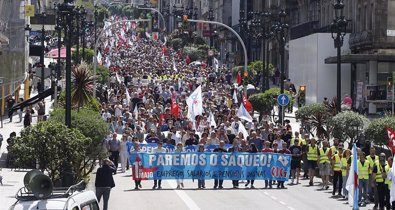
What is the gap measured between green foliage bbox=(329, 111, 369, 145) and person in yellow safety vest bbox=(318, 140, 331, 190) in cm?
390

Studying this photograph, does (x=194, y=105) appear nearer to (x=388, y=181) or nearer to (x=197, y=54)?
(x=388, y=181)

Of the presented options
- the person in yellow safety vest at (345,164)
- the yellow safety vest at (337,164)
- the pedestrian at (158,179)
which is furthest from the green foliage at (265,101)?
the person in yellow safety vest at (345,164)

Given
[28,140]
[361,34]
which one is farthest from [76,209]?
[361,34]

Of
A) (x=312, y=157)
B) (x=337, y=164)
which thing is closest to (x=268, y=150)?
(x=312, y=157)

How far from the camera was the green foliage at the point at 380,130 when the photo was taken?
103 feet

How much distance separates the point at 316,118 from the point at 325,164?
787 centimetres

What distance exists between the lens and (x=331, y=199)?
2905 centimetres

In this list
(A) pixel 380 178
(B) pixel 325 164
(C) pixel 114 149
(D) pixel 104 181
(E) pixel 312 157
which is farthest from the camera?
(C) pixel 114 149

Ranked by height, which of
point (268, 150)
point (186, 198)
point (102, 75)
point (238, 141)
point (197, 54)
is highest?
point (197, 54)

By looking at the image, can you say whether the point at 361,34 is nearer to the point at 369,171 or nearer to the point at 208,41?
the point at 369,171

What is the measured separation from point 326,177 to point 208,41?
139117mm

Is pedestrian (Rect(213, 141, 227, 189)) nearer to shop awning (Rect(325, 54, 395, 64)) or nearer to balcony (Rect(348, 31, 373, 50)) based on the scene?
shop awning (Rect(325, 54, 395, 64))

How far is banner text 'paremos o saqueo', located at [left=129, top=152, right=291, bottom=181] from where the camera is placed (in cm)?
3212

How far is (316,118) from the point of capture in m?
38.8
